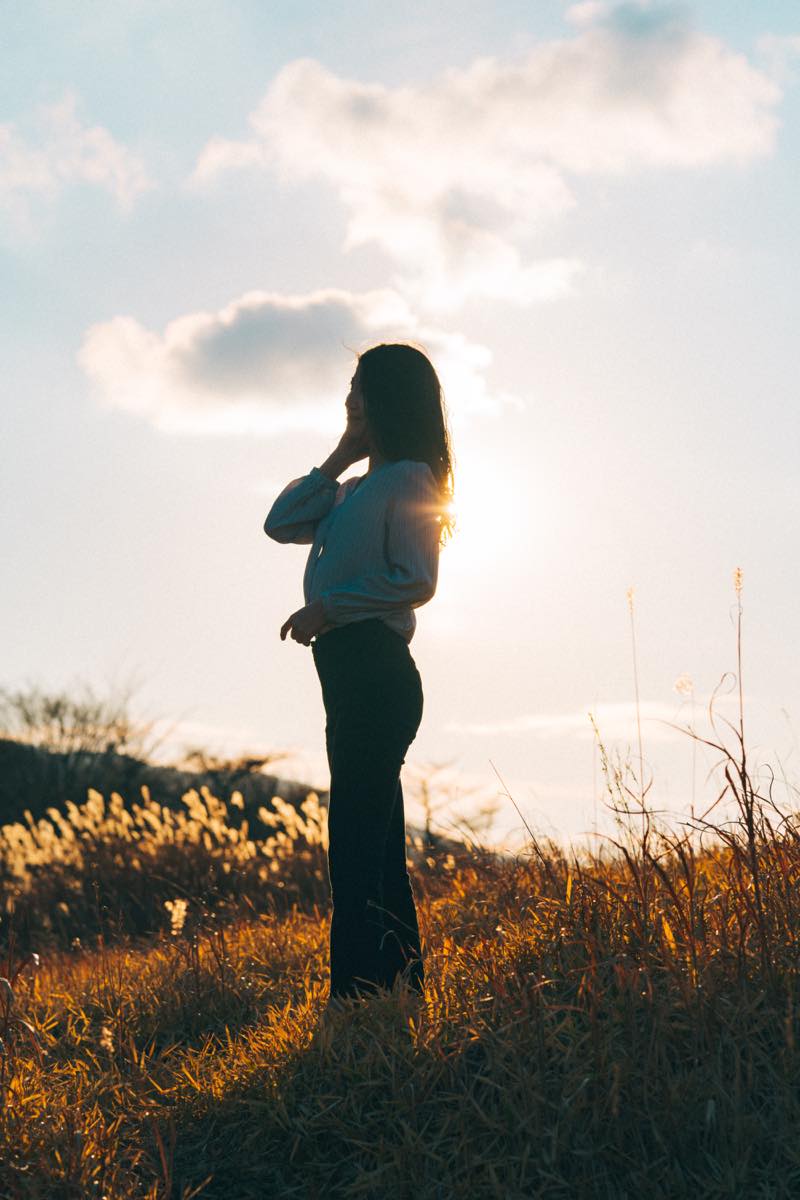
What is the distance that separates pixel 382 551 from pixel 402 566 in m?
0.09

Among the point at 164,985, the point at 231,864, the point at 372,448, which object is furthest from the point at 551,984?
the point at 231,864

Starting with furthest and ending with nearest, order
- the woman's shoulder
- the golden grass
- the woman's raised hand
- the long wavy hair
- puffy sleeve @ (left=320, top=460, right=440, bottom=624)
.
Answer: the woman's raised hand
the long wavy hair
the woman's shoulder
puffy sleeve @ (left=320, top=460, right=440, bottom=624)
the golden grass

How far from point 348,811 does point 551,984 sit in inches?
34.6

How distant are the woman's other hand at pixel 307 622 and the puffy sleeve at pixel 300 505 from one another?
1.22 ft

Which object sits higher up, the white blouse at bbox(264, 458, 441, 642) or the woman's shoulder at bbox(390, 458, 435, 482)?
the woman's shoulder at bbox(390, 458, 435, 482)

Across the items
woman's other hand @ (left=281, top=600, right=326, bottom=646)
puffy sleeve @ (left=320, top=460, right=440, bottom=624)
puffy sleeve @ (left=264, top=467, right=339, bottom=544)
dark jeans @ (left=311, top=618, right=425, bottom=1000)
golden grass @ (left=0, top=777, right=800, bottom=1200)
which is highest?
puffy sleeve @ (left=264, top=467, right=339, bottom=544)

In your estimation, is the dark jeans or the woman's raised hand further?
the woman's raised hand

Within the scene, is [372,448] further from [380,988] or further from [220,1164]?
[220,1164]

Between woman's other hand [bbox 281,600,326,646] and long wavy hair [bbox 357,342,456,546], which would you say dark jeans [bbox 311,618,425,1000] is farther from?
long wavy hair [bbox 357,342,456,546]

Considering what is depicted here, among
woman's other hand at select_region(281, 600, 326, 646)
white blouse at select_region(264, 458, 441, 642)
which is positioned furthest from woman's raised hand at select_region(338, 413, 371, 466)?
woman's other hand at select_region(281, 600, 326, 646)

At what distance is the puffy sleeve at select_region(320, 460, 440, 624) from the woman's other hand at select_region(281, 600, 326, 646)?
3 centimetres

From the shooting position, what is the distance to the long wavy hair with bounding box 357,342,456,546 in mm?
4074

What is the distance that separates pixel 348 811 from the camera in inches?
153

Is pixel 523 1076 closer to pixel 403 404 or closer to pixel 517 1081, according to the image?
pixel 517 1081
